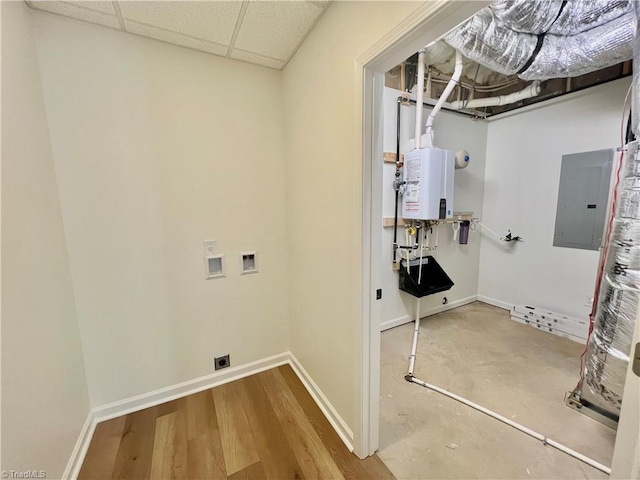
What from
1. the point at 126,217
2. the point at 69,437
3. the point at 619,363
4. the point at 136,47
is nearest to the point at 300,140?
the point at 136,47

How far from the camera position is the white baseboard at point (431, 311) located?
9.80 ft

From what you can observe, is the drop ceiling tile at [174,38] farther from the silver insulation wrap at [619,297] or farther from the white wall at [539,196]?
the white wall at [539,196]

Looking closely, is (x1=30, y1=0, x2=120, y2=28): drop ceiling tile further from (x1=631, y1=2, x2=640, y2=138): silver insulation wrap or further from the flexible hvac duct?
(x1=631, y1=2, x2=640, y2=138): silver insulation wrap

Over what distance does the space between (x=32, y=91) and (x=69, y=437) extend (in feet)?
6.09

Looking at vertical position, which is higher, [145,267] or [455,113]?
[455,113]

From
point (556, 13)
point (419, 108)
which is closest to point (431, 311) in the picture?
point (419, 108)

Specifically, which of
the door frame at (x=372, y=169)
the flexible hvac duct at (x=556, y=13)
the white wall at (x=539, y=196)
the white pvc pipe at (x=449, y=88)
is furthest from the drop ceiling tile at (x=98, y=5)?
the white wall at (x=539, y=196)

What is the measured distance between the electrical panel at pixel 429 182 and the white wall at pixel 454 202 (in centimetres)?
22

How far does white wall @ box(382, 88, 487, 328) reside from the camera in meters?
2.67

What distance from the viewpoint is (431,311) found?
3.30 m

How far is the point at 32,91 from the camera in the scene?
1.30 m

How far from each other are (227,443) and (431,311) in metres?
2.71

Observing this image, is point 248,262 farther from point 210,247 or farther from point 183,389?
point 183,389

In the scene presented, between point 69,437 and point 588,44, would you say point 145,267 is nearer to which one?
point 69,437
